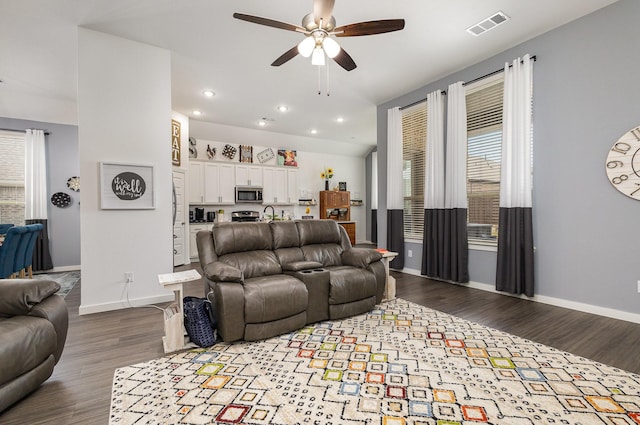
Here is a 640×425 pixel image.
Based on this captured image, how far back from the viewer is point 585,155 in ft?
10.6

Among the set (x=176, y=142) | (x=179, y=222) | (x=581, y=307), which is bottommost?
(x=581, y=307)

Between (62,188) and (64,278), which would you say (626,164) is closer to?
(64,278)

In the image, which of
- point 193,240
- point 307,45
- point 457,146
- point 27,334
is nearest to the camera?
point 27,334

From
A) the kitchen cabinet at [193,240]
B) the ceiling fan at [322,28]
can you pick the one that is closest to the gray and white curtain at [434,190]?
the ceiling fan at [322,28]

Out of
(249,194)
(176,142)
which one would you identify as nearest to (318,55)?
(176,142)

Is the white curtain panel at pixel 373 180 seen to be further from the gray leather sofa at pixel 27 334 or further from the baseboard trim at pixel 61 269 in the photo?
the gray leather sofa at pixel 27 334

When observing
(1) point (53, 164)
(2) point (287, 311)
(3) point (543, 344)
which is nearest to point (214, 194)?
(1) point (53, 164)

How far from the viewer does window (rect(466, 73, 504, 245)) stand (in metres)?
4.07

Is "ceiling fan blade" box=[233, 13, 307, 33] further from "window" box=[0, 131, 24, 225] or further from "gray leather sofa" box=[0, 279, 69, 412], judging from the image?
"window" box=[0, 131, 24, 225]

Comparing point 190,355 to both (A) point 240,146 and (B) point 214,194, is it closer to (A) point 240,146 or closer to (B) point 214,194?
(B) point 214,194

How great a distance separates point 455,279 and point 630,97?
2838mm

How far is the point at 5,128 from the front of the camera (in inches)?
217

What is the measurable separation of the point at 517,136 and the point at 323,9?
291cm

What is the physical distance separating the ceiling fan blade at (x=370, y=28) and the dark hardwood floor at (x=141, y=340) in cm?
291
